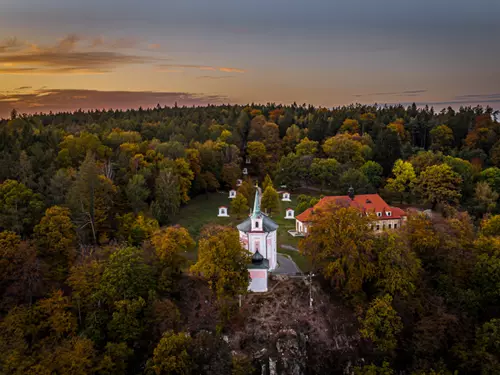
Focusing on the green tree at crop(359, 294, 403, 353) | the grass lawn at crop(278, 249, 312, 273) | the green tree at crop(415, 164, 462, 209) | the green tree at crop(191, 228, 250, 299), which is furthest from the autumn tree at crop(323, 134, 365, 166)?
the green tree at crop(191, 228, 250, 299)

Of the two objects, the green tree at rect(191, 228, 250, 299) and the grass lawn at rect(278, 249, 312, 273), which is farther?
the grass lawn at rect(278, 249, 312, 273)

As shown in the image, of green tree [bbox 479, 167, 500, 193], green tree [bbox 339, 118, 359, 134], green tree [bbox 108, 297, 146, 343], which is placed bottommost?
green tree [bbox 108, 297, 146, 343]

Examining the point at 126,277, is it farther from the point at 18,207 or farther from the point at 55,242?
the point at 18,207

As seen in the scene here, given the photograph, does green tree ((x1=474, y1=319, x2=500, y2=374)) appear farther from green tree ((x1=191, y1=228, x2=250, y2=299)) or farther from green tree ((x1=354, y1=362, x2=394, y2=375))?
green tree ((x1=191, y1=228, x2=250, y2=299))

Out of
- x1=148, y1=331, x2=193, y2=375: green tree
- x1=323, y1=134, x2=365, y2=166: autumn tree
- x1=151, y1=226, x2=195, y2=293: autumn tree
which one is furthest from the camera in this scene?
x1=323, y1=134, x2=365, y2=166: autumn tree

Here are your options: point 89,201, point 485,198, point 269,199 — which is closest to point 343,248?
Result: point 269,199

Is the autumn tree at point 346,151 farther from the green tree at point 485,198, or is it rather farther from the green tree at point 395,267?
the green tree at point 395,267
